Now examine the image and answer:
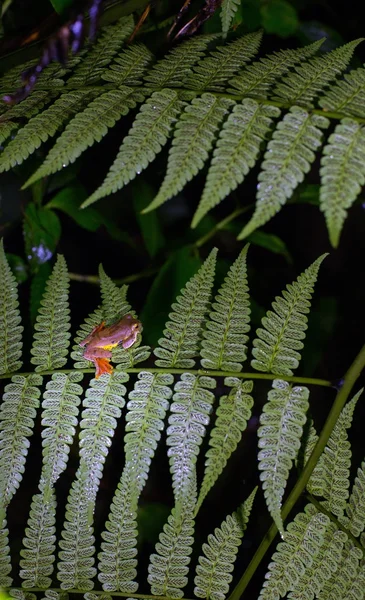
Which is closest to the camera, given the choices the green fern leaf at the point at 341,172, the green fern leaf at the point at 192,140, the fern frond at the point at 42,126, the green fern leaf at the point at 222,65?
the green fern leaf at the point at 341,172

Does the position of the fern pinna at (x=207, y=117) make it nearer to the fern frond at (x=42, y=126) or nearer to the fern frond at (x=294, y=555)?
the fern frond at (x=42, y=126)

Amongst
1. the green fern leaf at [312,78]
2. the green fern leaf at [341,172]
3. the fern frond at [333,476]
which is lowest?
the fern frond at [333,476]

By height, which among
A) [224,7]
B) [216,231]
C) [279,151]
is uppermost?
[224,7]

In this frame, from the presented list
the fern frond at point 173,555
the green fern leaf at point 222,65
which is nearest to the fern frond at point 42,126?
the green fern leaf at point 222,65

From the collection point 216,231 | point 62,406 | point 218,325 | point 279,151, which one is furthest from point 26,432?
point 216,231

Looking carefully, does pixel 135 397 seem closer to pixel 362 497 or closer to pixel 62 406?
pixel 62 406

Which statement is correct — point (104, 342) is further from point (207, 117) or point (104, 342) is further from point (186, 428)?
point (207, 117)

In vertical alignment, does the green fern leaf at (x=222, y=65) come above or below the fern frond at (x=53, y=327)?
above
